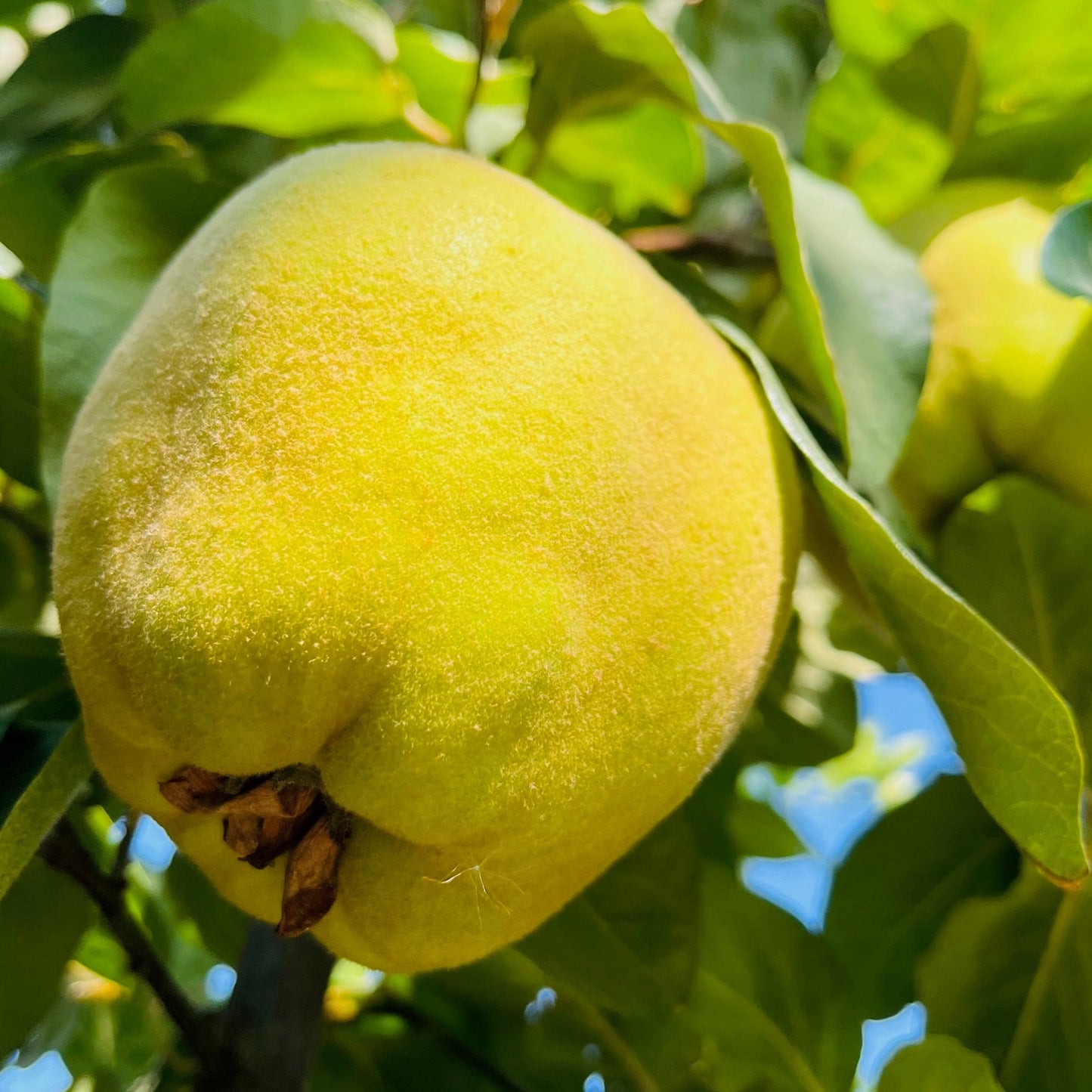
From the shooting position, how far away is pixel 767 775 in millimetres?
1553

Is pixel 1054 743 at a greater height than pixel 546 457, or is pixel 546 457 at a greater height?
pixel 546 457

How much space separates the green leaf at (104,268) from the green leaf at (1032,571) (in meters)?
0.52

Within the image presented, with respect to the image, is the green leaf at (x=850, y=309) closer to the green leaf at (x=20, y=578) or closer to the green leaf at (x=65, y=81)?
the green leaf at (x=65, y=81)

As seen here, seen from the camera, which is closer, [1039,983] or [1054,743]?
[1054,743]

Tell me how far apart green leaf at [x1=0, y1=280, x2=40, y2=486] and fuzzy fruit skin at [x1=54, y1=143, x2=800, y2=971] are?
0.27 m

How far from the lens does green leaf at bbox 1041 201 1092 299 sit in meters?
0.60

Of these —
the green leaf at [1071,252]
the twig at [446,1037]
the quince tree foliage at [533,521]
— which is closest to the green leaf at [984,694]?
the quince tree foliage at [533,521]

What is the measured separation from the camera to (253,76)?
0.78 metres

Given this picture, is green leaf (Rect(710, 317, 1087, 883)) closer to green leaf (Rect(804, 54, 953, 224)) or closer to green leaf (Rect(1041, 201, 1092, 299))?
green leaf (Rect(1041, 201, 1092, 299))

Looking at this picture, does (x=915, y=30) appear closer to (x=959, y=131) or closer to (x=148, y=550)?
(x=959, y=131)

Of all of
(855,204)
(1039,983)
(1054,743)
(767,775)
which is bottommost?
(767,775)

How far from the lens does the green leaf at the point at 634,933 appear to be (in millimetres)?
737

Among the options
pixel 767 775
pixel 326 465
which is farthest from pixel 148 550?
pixel 767 775

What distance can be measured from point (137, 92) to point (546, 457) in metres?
0.48
